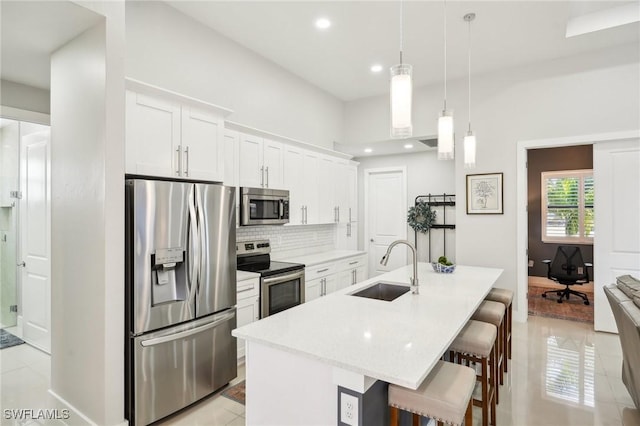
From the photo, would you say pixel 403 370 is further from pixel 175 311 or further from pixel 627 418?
pixel 627 418

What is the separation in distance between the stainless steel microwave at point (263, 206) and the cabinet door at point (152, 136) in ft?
3.07

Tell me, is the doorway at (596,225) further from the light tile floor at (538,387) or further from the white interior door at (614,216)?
the light tile floor at (538,387)

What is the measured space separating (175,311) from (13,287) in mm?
3476

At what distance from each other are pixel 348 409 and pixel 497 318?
1.73 meters

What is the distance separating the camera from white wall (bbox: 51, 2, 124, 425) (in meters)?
2.17

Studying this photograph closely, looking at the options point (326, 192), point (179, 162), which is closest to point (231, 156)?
point (179, 162)

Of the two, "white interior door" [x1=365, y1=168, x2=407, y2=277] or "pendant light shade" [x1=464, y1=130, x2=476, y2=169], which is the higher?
"pendant light shade" [x1=464, y1=130, x2=476, y2=169]

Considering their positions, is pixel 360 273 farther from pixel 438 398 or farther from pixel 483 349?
pixel 438 398

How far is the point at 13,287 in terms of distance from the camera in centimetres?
440

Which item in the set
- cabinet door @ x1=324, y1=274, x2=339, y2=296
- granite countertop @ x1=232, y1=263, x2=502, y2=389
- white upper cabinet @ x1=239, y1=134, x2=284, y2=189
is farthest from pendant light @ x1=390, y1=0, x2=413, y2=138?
cabinet door @ x1=324, y1=274, x2=339, y2=296

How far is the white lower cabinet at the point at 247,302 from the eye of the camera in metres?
3.13

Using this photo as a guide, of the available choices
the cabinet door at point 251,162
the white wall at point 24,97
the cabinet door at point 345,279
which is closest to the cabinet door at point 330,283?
the cabinet door at point 345,279

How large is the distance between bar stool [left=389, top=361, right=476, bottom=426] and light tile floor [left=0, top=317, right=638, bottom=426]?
1186mm

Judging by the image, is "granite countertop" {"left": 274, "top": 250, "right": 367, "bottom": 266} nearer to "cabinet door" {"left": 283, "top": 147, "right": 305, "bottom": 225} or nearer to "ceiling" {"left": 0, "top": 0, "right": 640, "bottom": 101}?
"cabinet door" {"left": 283, "top": 147, "right": 305, "bottom": 225}
